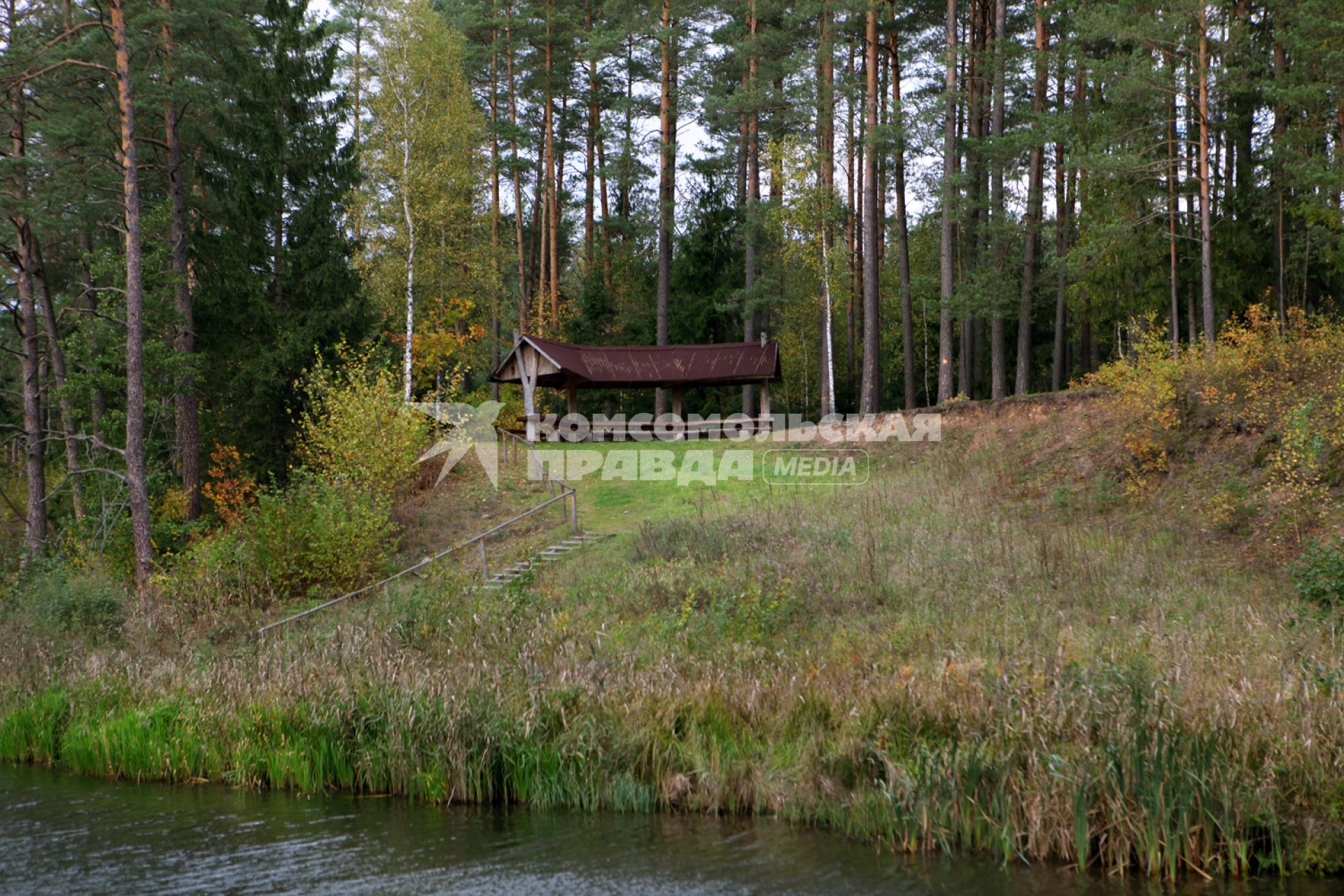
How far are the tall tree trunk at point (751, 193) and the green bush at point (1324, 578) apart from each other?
2085 centimetres

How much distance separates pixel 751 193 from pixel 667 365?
683 centimetres

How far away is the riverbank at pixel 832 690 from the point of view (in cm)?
736

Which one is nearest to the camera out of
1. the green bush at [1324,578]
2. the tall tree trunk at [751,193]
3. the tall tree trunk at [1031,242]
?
the green bush at [1324,578]

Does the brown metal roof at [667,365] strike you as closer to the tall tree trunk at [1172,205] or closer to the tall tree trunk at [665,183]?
the tall tree trunk at [665,183]

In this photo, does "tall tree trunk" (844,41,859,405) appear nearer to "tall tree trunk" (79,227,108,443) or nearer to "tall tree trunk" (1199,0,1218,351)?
"tall tree trunk" (1199,0,1218,351)

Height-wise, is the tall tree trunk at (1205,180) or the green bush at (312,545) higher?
the tall tree trunk at (1205,180)

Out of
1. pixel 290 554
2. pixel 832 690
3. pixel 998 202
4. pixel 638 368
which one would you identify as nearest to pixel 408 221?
pixel 638 368

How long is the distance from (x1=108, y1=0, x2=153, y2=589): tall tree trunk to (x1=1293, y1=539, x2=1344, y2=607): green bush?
17852 mm

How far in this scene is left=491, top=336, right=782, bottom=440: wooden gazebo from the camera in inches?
1151

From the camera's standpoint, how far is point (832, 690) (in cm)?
937

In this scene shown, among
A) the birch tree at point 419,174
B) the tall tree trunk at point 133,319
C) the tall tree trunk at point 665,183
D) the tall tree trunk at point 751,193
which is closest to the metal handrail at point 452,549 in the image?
the tall tree trunk at point 133,319

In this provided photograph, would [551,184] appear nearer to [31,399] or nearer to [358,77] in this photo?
[358,77]

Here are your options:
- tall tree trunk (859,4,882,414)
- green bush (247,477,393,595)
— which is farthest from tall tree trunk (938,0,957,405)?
green bush (247,477,393,595)

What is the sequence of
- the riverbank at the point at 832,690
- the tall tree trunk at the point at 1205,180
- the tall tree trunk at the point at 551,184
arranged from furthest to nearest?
the tall tree trunk at the point at 551,184 → the tall tree trunk at the point at 1205,180 → the riverbank at the point at 832,690
